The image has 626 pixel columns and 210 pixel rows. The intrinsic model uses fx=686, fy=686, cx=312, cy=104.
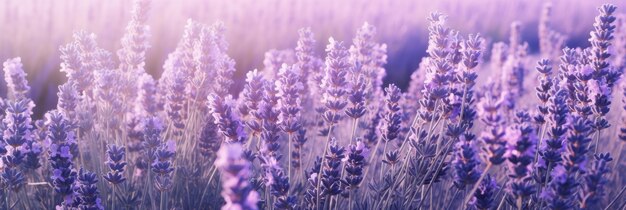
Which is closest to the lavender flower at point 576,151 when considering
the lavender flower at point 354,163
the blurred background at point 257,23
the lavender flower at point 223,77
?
the lavender flower at point 354,163

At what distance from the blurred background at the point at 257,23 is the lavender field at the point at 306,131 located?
69 centimetres

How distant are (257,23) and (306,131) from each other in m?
5.09

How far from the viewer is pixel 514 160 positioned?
1942 mm

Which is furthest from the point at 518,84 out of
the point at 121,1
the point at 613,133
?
the point at 121,1

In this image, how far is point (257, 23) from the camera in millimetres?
8289

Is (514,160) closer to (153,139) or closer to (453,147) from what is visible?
(453,147)

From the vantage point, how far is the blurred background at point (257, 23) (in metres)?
6.09

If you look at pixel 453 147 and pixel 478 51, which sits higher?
pixel 478 51

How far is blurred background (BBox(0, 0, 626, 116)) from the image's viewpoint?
6.09m

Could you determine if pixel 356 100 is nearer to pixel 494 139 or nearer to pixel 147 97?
pixel 494 139

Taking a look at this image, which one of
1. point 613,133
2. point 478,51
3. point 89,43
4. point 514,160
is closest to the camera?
point 514,160

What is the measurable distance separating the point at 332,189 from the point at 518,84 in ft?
8.77

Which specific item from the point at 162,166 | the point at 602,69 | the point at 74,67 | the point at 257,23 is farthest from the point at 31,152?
the point at 257,23

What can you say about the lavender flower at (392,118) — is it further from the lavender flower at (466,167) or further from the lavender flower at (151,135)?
the lavender flower at (151,135)
